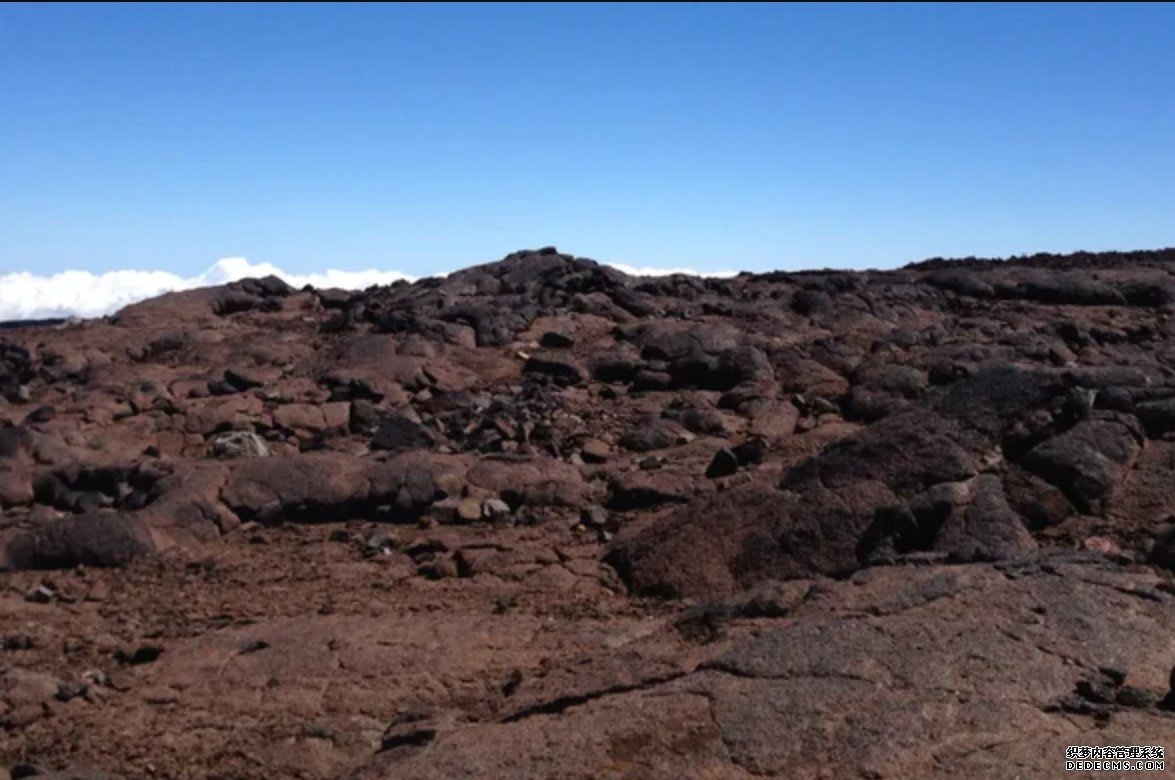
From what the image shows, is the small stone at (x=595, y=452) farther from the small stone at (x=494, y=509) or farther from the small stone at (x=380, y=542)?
the small stone at (x=380, y=542)

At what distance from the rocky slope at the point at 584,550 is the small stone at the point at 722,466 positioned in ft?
0.12

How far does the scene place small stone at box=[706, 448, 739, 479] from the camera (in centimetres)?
1014

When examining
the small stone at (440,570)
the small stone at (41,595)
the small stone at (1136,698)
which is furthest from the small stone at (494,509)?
the small stone at (1136,698)

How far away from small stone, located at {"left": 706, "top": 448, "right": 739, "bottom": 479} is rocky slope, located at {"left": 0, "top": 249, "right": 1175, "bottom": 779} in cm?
4

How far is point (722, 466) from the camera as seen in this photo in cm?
1016

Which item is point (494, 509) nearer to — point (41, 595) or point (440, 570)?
point (440, 570)

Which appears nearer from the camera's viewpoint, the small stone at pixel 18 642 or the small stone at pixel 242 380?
the small stone at pixel 18 642

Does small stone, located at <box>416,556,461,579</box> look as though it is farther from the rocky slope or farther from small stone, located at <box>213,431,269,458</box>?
small stone, located at <box>213,431,269,458</box>

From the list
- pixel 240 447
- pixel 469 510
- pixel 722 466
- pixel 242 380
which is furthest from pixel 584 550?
pixel 242 380

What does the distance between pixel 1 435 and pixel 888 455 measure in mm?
8392

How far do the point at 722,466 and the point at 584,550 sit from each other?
1903 mm

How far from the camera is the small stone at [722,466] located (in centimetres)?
1014

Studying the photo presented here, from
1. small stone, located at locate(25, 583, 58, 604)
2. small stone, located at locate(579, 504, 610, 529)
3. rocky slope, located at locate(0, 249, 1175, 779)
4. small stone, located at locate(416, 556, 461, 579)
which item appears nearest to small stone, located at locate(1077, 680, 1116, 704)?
rocky slope, located at locate(0, 249, 1175, 779)

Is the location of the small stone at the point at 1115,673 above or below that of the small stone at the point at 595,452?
below
